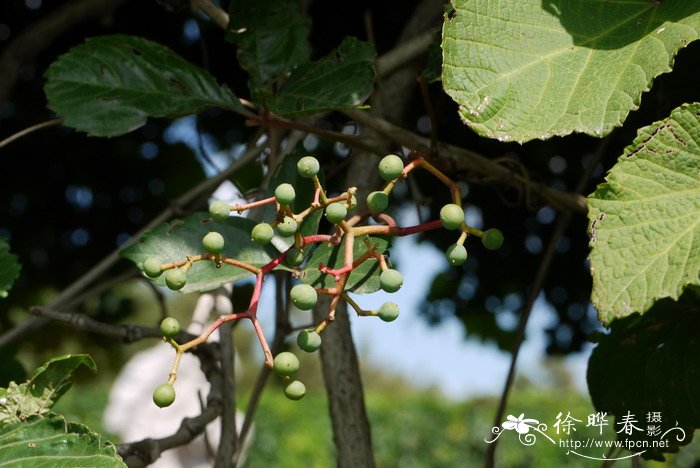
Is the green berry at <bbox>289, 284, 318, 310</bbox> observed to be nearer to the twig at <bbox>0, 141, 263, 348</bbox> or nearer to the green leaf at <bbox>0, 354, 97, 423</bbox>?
the green leaf at <bbox>0, 354, 97, 423</bbox>

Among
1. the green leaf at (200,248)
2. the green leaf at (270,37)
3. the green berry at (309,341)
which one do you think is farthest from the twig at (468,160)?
the green berry at (309,341)

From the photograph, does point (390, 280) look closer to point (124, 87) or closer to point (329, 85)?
point (329, 85)

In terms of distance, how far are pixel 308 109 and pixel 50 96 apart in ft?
0.96

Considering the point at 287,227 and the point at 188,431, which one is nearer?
the point at 287,227

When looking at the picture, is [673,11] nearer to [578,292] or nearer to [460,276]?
[578,292]

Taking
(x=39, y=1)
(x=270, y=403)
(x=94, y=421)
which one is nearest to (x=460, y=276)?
(x=39, y=1)

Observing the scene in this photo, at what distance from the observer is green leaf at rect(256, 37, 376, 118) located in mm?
706

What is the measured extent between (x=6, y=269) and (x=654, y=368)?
639 mm

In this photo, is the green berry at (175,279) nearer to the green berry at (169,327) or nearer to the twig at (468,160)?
the green berry at (169,327)

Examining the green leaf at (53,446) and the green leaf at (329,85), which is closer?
the green leaf at (53,446)

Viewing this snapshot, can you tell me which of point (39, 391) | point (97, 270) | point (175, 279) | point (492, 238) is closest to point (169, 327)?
point (175, 279)

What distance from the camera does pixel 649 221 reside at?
1.73 ft

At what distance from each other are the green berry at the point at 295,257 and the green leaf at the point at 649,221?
213 millimetres

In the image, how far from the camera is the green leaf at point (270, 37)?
2.63 feet
